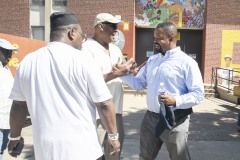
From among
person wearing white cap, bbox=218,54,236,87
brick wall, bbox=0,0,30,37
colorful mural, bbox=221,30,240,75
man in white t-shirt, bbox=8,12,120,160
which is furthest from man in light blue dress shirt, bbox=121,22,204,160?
brick wall, bbox=0,0,30,37

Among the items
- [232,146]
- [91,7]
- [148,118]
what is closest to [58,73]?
[148,118]

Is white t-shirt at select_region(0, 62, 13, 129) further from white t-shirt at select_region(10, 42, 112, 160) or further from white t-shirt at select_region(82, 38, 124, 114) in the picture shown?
white t-shirt at select_region(10, 42, 112, 160)

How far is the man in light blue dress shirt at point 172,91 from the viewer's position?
3309 millimetres

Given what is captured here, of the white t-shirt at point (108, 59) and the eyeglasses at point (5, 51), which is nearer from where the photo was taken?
the white t-shirt at point (108, 59)

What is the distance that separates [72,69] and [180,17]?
677 inches

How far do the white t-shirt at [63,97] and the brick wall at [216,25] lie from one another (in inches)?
656

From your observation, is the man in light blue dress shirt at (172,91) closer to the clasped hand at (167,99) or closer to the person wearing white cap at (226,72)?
the clasped hand at (167,99)

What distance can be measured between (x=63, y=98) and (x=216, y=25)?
17130 mm

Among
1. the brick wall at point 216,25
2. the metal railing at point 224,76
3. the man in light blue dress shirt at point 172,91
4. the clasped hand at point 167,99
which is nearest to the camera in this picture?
the clasped hand at point 167,99

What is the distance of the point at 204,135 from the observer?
7453 millimetres

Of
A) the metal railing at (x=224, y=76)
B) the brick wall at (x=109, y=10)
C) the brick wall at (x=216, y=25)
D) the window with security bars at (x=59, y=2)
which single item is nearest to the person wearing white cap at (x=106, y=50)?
the metal railing at (x=224, y=76)

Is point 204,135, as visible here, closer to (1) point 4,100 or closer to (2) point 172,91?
(2) point 172,91

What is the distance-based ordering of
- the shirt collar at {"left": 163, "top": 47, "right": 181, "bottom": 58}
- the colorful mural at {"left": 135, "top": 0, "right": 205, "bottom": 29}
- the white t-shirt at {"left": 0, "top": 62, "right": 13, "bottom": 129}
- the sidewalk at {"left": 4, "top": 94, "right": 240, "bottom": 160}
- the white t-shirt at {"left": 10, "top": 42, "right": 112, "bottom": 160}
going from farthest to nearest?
the colorful mural at {"left": 135, "top": 0, "right": 205, "bottom": 29}, the sidewalk at {"left": 4, "top": 94, "right": 240, "bottom": 160}, the white t-shirt at {"left": 0, "top": 62, "right": 13, "bottom": 129}, the shirt collar at {"left": 163, "top": 47, "right": 181, "bottom": 58}, the white t-shirt at {"left": 10, "top": 42, "right": 112, "bottom": 160}

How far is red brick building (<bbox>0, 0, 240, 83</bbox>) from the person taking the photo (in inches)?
715
